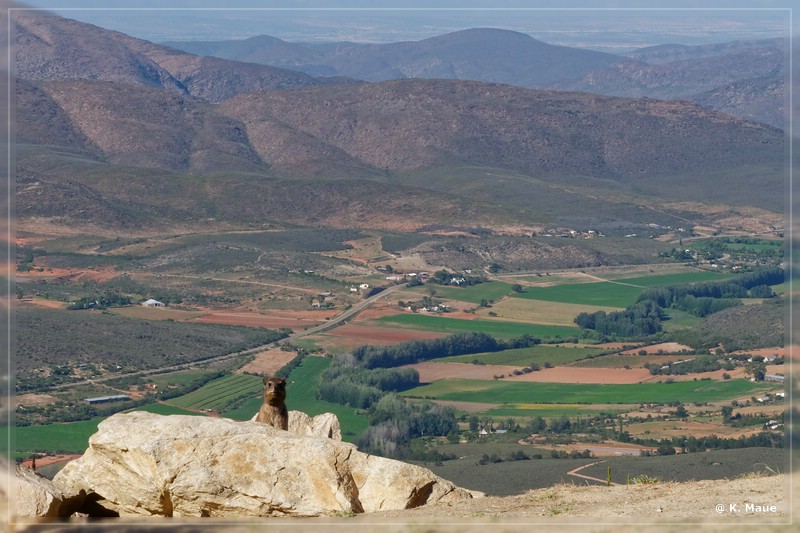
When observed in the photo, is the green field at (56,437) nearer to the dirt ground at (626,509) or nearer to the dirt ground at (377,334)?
Answer: the dirt ground at (377,334)

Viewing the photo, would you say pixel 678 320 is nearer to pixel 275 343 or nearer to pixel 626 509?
pixel 275 343

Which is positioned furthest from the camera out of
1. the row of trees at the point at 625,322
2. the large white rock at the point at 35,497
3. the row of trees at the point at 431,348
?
the row of trees at the point at 625,322

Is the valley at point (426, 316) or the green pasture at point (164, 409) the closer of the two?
the valley at point (426, 316)

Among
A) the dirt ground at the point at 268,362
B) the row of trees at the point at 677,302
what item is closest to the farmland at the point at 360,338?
the dirt ground at the point at 268,362

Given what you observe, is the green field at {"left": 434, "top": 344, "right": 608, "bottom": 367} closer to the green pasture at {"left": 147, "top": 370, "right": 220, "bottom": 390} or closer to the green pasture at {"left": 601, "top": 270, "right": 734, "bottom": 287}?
the green pasture at {"left": 147, "top": 370, "right": 220, "bottom": 390}

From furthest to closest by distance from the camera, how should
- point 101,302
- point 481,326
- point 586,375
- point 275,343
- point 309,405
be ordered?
point 101,302
point 481,326
point 275,343
point 586,375
point 309,405

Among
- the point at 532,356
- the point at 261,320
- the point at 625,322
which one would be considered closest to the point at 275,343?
the point at 261,320
